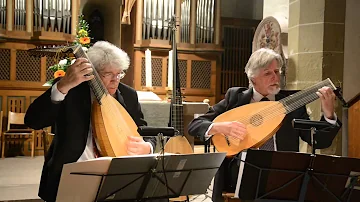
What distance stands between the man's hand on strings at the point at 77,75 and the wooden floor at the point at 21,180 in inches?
98.5

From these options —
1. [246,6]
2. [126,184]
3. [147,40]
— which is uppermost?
[246,6]

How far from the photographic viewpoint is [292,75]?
4.89m

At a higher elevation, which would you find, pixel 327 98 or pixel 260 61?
pixel 260 61

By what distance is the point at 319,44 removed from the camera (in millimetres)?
4625

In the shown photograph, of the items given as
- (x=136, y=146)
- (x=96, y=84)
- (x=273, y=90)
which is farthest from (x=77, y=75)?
(x=273, y=90)

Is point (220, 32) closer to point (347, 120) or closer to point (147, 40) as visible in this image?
point (147, 40)

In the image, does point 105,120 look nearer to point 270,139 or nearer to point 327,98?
point 270,139

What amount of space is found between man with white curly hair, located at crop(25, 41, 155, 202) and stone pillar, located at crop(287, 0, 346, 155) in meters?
2.43

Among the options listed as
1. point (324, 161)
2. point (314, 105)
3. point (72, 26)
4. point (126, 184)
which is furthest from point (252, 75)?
point (72, 26)

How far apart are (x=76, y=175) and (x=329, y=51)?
332cm

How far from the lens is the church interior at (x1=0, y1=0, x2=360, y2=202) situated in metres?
4.63

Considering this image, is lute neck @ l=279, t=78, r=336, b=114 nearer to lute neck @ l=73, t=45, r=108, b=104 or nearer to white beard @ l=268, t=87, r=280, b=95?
white beard @ l=268, t=87, r=280, b=95

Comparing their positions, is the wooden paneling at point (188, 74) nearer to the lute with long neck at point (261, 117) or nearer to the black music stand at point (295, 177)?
the lute with long neck at point (261, 117)

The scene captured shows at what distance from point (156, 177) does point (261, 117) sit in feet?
3.43
